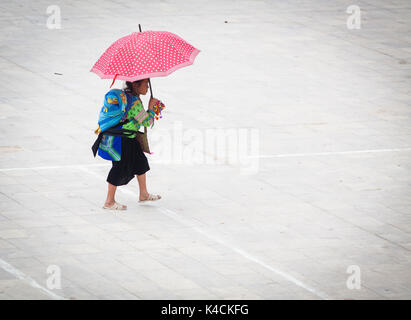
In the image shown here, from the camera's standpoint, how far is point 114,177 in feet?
33.7

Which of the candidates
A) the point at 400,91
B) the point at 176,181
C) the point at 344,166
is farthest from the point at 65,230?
the point at 400,91

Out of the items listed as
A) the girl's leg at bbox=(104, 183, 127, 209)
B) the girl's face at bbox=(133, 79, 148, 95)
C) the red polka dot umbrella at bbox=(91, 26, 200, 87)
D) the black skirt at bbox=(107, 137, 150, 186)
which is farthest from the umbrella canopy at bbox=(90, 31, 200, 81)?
the girl's leg at bbox=(104, 183, 127, 209)

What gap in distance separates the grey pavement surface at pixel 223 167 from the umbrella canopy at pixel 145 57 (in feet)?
5.16

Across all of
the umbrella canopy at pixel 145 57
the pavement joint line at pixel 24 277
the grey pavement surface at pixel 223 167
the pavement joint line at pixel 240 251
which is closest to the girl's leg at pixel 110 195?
the grey pavement surface at pixel 223 167

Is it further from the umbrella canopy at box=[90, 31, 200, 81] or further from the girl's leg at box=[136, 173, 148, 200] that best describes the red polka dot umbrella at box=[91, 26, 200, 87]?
the girl's leg at box=[136, 173, 148, 200]

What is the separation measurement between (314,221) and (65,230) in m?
2.65

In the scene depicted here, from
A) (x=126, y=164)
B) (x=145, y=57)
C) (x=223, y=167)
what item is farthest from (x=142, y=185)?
(x=223, y=167)

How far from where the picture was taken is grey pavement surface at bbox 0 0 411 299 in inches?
348

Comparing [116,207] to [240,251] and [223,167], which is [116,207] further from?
[223,167]

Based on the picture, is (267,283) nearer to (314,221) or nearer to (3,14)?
(314,221)

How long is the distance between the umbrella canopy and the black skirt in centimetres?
80

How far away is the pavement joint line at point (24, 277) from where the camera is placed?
8.28 meters

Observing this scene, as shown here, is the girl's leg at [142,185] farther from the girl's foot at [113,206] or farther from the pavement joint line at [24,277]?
the pavement joint line at [24,277]

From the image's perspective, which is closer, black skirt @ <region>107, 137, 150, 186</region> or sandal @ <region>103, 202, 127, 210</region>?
black skirt @ <region>107, 137, 150, 186</region>
